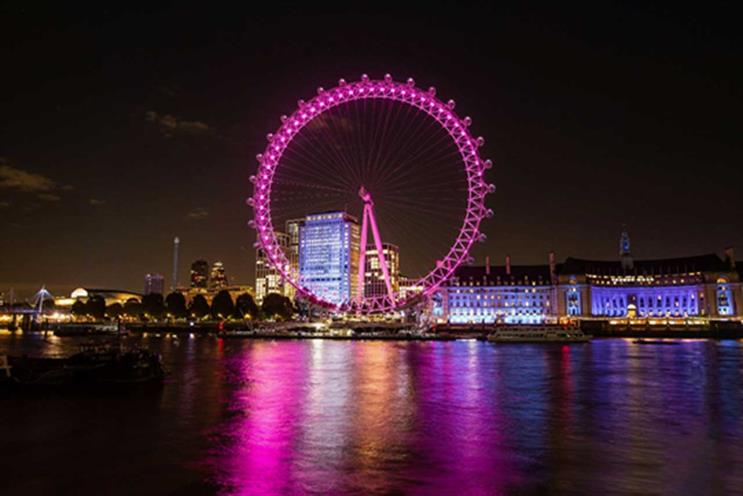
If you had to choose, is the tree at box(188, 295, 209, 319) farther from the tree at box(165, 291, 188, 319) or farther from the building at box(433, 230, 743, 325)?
the building at box(433, 230, 743, 325)

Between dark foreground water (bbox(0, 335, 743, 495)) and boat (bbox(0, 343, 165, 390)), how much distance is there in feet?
5.65

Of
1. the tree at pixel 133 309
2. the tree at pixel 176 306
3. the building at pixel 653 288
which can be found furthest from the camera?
the tree at pixel 133 309

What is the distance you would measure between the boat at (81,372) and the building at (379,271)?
361 ft

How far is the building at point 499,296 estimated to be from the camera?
12619cm

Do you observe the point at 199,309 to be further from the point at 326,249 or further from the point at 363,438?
the point at 363,438

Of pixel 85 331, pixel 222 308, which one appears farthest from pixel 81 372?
pixel 222 308

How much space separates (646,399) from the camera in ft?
78.1

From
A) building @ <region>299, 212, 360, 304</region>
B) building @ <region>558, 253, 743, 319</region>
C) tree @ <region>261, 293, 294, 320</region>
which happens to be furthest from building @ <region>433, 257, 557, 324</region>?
tree @ <region>261, 293, 294, 320</region>

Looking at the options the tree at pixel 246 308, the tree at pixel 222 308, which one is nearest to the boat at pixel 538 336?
the tree at pixel 222 308

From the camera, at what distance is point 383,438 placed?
53.1ft

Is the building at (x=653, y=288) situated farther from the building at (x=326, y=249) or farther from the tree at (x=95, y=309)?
the tree at (x=95, y=309)

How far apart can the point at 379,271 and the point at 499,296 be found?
29.5 metres

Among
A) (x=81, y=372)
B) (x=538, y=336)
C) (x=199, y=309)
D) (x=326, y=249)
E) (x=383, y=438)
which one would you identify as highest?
(x=326, y=249)

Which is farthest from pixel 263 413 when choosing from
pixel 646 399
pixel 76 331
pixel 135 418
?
pixel 76 331
